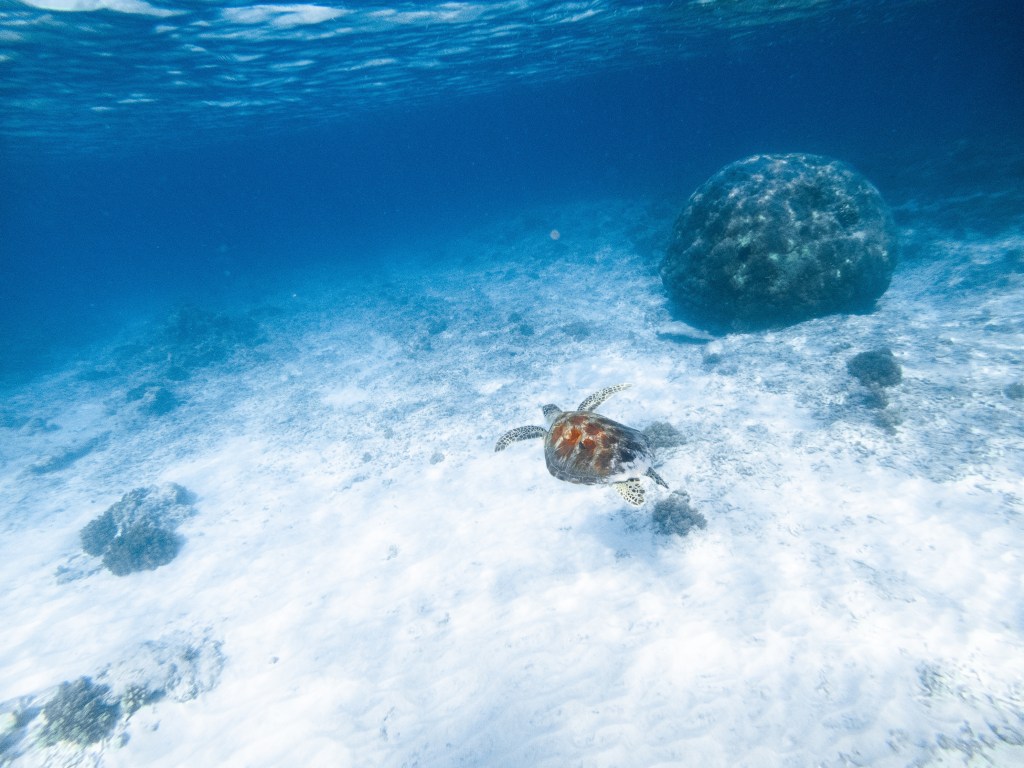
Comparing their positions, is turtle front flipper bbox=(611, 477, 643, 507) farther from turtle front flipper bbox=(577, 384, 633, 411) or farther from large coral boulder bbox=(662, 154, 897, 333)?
large coral boulder bbox=(662, 154, 897, 333)

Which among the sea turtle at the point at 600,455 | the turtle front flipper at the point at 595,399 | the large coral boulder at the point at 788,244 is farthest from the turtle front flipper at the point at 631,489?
the large coral boulder at the point at 788,244

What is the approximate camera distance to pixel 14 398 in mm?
22219

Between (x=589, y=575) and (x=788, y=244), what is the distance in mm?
9567

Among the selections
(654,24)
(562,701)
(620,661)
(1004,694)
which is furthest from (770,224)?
(654,24)

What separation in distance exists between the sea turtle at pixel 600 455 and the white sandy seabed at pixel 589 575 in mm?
1506

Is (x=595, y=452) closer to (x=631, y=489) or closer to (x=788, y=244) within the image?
(x=631, y=489)

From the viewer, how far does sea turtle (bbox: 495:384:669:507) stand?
5727 millimetres

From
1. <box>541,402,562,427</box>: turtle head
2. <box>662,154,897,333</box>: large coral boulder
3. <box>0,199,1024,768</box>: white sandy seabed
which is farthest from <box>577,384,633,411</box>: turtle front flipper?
<box>662,154,897,333</box>: large coral boulder

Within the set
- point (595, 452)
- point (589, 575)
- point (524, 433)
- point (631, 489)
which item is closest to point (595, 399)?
point (524, 433)

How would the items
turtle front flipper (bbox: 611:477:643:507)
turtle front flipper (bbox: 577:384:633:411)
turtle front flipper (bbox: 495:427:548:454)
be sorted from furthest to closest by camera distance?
1. turtle front flipper (bbox: 577:384:633:411)
2. turtle front flipper (bbox: 495:427:548:454)
3. turtle front flipper (bbox: 611:477:643:507)

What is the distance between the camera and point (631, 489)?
18.6ft

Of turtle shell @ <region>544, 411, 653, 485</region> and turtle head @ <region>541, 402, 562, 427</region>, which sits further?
turtle head @ <region>541, 402, 562, 427</region>

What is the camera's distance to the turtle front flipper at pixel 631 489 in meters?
5.53

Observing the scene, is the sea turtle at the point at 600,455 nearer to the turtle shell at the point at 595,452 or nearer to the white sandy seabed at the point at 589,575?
the turtle shell at the point at 595,452
